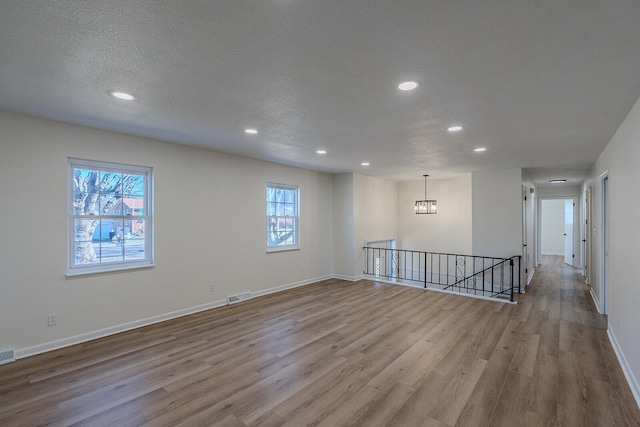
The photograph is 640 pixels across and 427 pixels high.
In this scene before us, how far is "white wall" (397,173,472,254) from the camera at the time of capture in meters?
8.36

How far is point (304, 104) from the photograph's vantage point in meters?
2.99

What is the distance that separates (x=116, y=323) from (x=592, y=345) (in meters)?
5.90

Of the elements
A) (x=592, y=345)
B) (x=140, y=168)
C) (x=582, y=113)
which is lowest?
(x=592, y=345)

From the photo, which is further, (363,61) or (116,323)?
(116,323)

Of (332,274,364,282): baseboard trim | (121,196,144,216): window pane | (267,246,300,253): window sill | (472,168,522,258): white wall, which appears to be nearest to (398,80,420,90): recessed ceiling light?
(121,196,144,216): window pane

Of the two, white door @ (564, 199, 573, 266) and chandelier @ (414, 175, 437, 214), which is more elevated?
chandelier @ (414, 175, 437, 214)

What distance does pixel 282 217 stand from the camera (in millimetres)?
6559

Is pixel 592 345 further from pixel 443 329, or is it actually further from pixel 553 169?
pixel 553 169

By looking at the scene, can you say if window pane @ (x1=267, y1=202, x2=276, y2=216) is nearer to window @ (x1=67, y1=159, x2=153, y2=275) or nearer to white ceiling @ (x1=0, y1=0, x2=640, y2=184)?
window @ (x1=67, y1=159, x2=153, y2=275)

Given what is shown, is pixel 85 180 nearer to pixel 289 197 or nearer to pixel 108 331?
pixel 108 331

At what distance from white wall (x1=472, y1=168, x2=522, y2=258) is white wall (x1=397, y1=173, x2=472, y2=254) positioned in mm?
1324

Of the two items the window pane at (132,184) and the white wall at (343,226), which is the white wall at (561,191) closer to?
the white wall at (343,226)

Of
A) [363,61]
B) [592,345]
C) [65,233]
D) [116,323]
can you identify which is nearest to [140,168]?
[65,233]

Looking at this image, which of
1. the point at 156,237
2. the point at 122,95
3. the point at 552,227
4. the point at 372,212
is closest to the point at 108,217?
the point at 156,237
